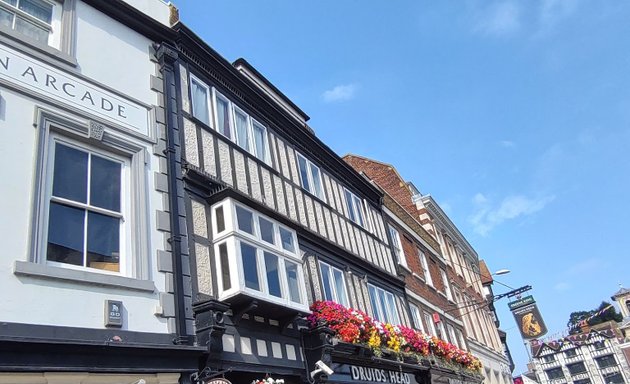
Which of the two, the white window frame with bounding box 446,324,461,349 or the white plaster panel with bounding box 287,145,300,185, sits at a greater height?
the white plaster panel with bounding box 287,145,300,185

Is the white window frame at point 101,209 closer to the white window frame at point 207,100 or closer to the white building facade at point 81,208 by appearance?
the white building facade at point 81,208

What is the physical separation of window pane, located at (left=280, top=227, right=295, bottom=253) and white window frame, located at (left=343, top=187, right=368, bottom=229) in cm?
531

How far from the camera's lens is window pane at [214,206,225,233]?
8430 millimetres

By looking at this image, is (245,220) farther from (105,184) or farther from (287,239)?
(105,184)

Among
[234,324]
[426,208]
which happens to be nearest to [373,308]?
[234,324]

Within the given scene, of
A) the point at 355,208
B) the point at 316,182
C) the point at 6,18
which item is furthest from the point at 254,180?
the point at 355,208

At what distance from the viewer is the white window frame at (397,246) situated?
1833 centimetres

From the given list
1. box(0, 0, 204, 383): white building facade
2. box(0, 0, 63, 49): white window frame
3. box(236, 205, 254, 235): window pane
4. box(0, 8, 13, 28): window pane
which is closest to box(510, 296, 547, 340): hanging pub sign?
box(236, 205, 254, 235): window pane

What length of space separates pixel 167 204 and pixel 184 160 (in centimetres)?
111

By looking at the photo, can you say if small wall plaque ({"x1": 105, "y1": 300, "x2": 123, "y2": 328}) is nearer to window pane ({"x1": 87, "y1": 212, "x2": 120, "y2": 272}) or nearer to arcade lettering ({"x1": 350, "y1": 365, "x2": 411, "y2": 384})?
window pane ({"x1": 87, "y1": 212, "x2": 120, "y2": 272})

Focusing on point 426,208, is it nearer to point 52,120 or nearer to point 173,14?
point 173,14

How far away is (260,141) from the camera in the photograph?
38.4ft

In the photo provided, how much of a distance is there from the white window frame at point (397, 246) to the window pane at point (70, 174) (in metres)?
12.9

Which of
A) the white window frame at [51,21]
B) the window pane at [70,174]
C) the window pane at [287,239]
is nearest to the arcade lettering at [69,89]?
the white window frame at [51,21]
